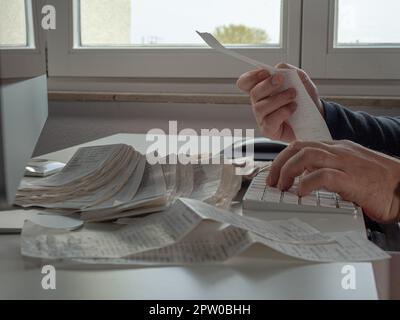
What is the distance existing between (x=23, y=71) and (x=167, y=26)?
52.2 inches

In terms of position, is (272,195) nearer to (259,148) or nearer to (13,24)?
(13,24)

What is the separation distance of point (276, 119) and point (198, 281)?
0.68m

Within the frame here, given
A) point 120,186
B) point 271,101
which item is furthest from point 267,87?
point 120,186

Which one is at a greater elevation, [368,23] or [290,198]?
[368,23]

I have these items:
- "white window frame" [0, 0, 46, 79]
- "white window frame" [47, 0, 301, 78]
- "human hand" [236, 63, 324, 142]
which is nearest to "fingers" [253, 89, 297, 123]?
"human hand" [236, 63, 324, 142]

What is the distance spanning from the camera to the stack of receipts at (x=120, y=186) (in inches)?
26.3

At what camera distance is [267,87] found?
1093 millimetres

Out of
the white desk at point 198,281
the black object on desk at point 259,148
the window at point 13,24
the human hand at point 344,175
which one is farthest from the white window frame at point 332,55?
the white desk at point 198,281

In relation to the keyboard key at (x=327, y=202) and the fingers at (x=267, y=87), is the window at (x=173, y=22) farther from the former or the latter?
the keyboard key at (x=327, y=202)

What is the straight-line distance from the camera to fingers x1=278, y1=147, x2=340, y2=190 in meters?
0.75

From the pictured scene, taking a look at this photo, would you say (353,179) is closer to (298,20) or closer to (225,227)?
(225,227)

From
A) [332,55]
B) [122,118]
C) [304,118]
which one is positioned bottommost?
[122,118]

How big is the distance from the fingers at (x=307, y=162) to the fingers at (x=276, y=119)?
267 mm
